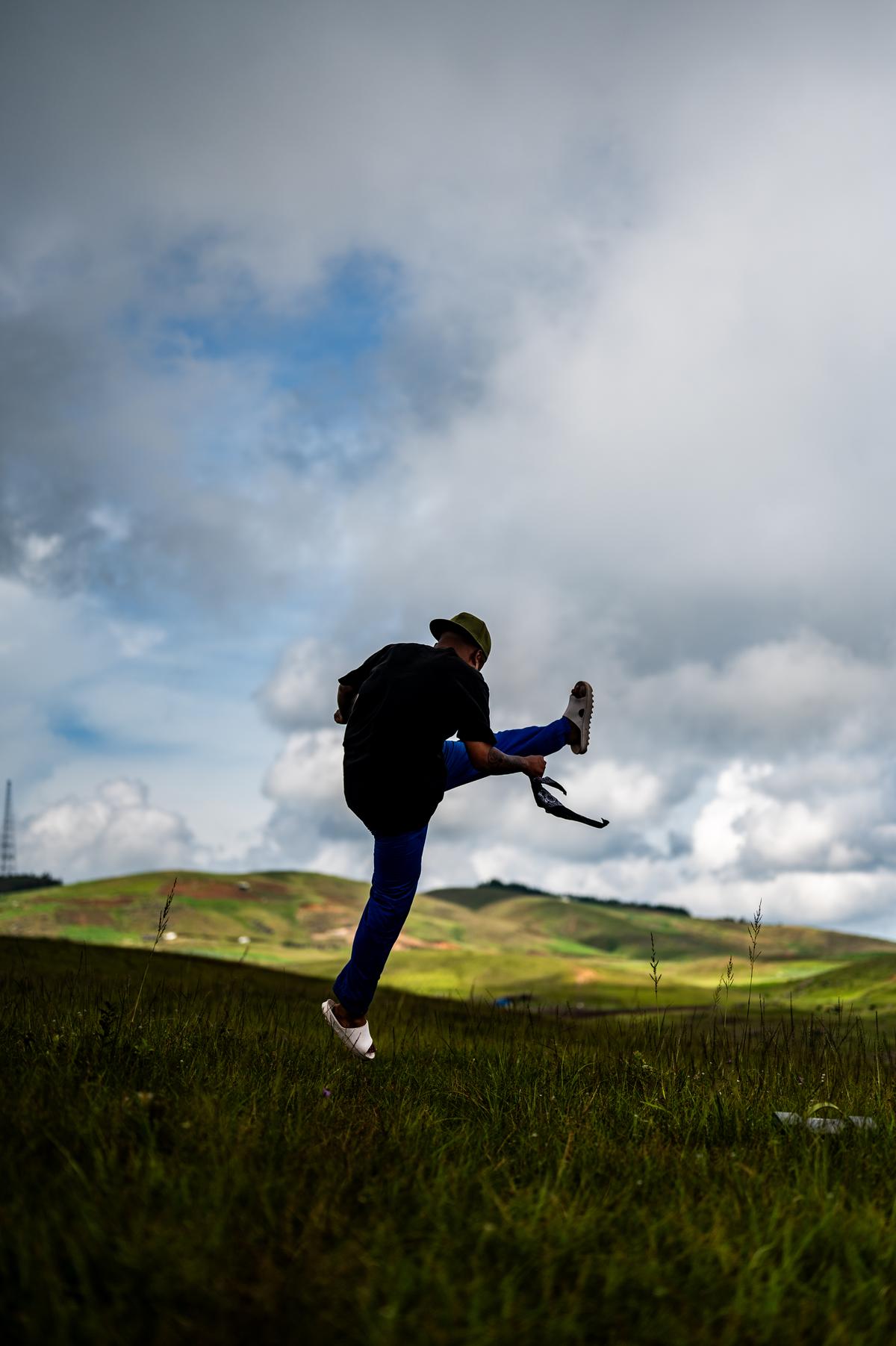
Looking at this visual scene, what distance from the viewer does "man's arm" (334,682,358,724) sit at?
727cm

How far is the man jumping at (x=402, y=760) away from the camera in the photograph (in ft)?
21.2

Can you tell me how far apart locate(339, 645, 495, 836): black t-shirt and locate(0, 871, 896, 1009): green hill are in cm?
1995

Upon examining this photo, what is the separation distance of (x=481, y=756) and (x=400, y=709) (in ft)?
2.24

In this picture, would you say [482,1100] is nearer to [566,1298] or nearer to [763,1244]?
[763,1244]

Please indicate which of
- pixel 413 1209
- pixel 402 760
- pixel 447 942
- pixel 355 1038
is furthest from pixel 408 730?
pixel 447 942

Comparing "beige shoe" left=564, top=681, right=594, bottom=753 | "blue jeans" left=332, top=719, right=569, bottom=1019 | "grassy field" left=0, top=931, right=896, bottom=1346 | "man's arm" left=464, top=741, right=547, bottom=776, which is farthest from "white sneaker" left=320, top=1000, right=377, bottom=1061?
"beige shoe" left=564, top=681, right=594, bottom=753

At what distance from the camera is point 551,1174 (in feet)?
11.7

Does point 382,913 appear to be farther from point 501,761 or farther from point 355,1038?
point 501,761

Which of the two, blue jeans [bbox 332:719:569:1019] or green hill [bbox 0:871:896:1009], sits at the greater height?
blue jeans [bbox 332:719:569:1019]

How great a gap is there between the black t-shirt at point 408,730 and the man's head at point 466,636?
0.27 meters

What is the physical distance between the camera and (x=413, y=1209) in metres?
2.98

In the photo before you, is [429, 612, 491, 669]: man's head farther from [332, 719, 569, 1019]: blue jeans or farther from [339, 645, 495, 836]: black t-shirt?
[332, 719, 569, 1019]: blue jeans

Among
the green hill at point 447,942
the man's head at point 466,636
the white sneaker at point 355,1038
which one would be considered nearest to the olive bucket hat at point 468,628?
the man's head at point 466,636

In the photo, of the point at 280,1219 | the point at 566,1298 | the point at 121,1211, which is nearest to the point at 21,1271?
the point at 121,1211
